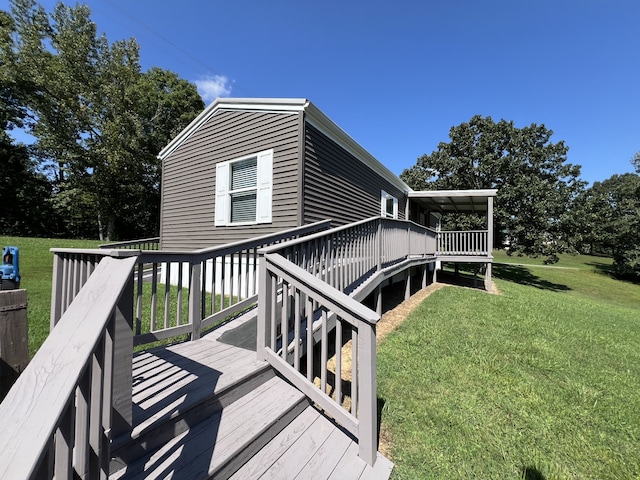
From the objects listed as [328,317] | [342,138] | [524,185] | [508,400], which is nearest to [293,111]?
[342,138]

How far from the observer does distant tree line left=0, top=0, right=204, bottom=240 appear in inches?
703

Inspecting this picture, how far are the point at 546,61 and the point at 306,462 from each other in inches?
662

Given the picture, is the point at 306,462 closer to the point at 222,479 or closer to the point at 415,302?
the point at 222,479

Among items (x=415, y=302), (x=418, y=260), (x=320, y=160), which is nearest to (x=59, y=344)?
(x=320, y=160)

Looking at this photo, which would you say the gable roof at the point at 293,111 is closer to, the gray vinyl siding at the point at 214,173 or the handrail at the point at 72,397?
the gray vinyl siding at the point at 214,173

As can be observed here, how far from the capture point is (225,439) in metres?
1.83

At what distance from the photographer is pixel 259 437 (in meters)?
1.93

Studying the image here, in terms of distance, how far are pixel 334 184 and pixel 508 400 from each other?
17.4 feet

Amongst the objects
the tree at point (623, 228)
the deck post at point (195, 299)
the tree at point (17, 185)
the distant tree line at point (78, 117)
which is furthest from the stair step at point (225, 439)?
the tree at point (17, 185)

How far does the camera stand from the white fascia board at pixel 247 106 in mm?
5840

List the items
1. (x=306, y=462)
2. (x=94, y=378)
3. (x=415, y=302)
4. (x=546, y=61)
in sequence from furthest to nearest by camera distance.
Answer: (x=546, y=61) → (x=415, y=302) → (x=306, y=462) → (x=94, y=378)

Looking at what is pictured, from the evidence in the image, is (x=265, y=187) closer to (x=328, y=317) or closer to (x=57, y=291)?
(x=328, y=317)

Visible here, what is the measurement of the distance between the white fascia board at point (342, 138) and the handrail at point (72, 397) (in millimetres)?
5329

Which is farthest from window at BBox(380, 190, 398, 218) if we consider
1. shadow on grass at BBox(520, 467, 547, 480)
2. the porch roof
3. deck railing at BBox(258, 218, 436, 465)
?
shadow on grass at BBox(520, 467, 547, 480)
